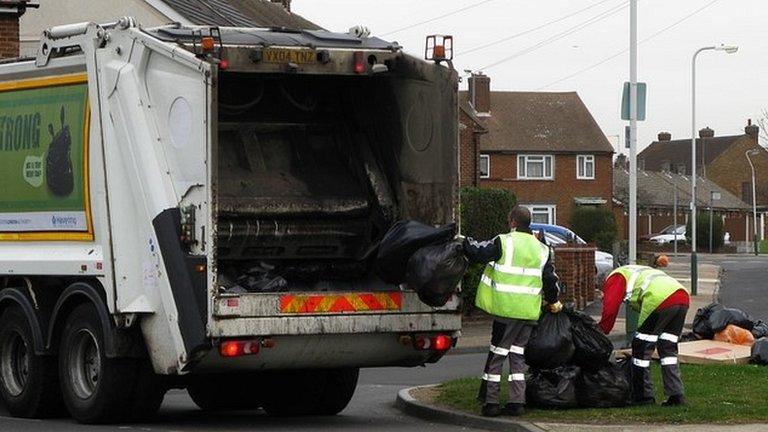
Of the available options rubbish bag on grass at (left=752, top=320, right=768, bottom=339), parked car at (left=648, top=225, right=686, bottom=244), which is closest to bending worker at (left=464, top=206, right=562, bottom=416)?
rubbish bag on grass at (left=752, top=320, right=768, bottom=339)

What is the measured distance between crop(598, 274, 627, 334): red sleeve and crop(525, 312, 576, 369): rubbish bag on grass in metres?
0.28

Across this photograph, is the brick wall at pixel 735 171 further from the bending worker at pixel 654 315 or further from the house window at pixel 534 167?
the bending worker at pixel 654 315

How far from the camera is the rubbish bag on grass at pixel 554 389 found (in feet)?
38.1

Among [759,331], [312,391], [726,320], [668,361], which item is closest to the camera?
[668,361]

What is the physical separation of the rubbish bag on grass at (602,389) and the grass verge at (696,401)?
10 centimetres

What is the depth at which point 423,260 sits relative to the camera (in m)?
11.0

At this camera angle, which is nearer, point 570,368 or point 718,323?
point 570,368

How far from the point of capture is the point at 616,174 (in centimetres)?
8962

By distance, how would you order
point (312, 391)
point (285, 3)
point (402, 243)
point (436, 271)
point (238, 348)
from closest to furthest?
point (238, 348) < point (436, 271) < point (402, 243) < point (312, 391) < point (285, 3)

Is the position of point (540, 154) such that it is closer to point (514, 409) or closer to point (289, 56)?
point (514, 409)

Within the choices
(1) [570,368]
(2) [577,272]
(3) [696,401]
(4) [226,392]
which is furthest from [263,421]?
(2) [577,272]

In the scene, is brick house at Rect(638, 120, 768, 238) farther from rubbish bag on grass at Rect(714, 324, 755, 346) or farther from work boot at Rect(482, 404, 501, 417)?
work boot at Rect(482, 404, 501, 417)

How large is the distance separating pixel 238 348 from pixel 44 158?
250 cm

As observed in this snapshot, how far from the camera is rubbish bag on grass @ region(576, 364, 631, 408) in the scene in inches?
458
